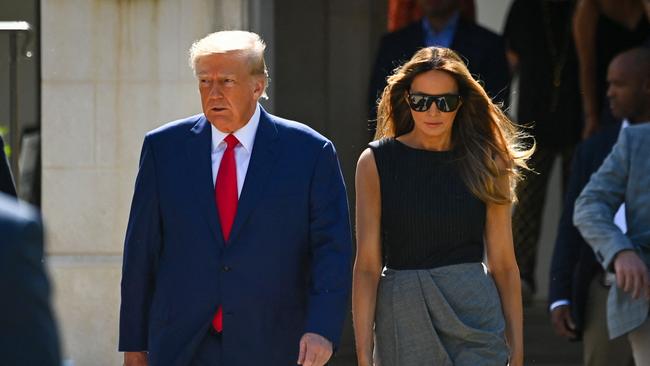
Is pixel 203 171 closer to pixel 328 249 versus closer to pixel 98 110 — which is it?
pixel 328 249

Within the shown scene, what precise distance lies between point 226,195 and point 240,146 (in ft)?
0.65

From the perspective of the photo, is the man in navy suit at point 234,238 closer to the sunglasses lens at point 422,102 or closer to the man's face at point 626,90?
the sunglasses lens at point 422,102

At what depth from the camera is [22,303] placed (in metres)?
2.61

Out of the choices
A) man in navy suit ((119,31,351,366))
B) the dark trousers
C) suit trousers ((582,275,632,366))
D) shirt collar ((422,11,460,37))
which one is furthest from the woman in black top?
the dark trousers

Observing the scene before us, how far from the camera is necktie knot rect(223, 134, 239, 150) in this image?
221 inches

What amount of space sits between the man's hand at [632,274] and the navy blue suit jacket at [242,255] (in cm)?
140

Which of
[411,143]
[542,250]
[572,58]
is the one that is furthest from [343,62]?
[411,143]

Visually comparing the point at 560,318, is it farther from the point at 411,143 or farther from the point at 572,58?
the point at 572,58

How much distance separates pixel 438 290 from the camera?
5.50 m

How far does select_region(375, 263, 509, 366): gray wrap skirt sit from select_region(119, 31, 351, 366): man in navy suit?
201 mm

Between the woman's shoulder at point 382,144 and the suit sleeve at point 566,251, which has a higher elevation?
the woman's shoulder at point 382,144

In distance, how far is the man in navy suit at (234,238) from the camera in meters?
5.43

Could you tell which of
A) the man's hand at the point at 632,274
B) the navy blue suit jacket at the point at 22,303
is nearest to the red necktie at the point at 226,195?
the man's hand at the point at 632,274

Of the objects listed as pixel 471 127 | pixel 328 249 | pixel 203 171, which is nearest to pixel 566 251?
pixel 471 127
